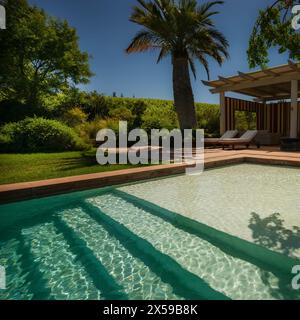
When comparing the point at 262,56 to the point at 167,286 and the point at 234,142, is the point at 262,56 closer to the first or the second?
the point at 167,286

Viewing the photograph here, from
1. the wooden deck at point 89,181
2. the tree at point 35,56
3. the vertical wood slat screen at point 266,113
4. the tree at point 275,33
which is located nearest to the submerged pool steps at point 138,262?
the wooden deck at point 89,181

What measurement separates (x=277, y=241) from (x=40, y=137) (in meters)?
12.2

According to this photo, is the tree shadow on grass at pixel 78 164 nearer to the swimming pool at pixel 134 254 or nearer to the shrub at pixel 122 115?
the swimming pool at pixel 134 254

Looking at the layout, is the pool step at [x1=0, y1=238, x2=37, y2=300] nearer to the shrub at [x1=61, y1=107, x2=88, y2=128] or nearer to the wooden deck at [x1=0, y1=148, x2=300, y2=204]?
the wooden deck at [x1=0, y1=148, x2=300, y2=204]

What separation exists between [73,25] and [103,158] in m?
Result: 16.8

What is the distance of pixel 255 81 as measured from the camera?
1371 centimetres

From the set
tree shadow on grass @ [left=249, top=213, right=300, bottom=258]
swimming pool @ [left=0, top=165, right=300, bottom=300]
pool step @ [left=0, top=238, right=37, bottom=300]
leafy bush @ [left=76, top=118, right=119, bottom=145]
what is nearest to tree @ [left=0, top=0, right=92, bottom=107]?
leafy bush @ [left=76, top=118, right=119, bottom=145]

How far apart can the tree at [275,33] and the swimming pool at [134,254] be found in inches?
110

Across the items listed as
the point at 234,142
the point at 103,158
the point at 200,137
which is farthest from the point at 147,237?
the point at 200,137

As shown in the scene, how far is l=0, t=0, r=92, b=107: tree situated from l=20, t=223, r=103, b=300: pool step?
1786 centimetres

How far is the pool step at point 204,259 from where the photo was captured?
8.43ft

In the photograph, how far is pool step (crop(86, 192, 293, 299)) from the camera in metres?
2.57
